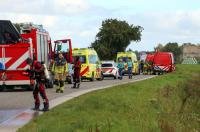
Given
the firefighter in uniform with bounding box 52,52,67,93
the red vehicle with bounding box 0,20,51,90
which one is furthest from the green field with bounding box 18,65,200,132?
the red vehicle with bounding box 0,20,51,90

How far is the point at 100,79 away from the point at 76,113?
2686cm

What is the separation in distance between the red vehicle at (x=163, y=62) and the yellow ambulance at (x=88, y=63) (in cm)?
1816

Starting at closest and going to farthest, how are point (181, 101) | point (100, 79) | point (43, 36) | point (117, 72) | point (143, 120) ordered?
point (143, 120) < point (181, 101) < point (43, 36) < point (100, 79) < point (117, 72)

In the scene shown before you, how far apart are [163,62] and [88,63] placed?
19896 mm

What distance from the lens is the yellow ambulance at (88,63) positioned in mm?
38625

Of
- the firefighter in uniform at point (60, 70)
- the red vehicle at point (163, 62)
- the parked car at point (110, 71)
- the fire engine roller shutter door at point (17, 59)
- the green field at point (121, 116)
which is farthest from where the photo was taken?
the red vehicle at point (163, 62)

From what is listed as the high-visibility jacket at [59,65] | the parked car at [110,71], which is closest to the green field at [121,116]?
the high-visibility jacket at [59,65]

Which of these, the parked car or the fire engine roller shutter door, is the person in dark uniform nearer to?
the fire engine roller shutter door

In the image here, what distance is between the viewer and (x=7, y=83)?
2708 centimetres

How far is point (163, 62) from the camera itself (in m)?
57.4

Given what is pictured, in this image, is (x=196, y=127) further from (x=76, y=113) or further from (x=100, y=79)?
(x=100, y=79)

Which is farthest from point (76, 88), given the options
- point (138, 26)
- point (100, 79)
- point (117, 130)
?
point (138, 26)

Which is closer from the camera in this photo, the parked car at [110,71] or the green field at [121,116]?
the green field at [121,116]

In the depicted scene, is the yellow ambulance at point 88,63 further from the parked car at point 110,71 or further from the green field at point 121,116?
the green field at point 121,116
